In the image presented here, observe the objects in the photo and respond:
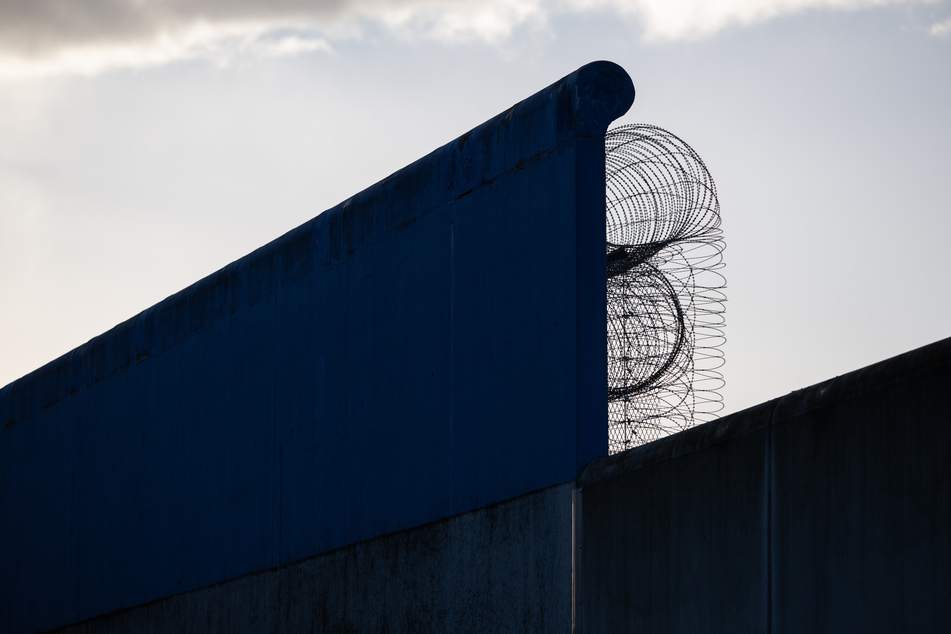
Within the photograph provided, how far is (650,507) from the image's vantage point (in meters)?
8.77

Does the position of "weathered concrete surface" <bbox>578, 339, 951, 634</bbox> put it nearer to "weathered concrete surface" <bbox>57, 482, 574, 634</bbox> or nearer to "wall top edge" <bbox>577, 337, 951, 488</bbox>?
"wall top edge" <bbox>577, 337, 951, 488</bbox>

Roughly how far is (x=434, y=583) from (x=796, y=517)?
174 inches

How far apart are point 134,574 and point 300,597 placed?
4.53 m

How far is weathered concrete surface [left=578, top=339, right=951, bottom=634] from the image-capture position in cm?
677

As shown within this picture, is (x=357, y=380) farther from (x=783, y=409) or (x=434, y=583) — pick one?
(x=783, y=409)

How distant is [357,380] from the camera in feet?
42.0

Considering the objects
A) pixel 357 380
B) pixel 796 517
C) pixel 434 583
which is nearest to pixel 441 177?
pixel 357 380

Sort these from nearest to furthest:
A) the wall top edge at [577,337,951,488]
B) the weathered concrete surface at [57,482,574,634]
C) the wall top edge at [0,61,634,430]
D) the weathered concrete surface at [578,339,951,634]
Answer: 1. the weathered concrete surface at [578,339,951,634]
2. the wall top edge at [577,337,951,488]
3. the weathered concrete surface at [57,482,574,634]
4. the wall top edge at [0,61,634,430]

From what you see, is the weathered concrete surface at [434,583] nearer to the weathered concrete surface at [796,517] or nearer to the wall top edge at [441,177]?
the weathered concrete surface at [796,517]

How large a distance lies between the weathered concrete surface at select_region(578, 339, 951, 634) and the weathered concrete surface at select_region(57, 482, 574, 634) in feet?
2.03

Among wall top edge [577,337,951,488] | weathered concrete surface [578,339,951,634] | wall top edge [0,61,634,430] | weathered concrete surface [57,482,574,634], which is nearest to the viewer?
weathered concrete surface [578,339,951,634]

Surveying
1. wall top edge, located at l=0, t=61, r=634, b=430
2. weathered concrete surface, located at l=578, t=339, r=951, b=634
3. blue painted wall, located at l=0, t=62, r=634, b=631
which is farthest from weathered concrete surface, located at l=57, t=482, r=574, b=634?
wall top edge, located at l=0, t=61, r=634, b=430

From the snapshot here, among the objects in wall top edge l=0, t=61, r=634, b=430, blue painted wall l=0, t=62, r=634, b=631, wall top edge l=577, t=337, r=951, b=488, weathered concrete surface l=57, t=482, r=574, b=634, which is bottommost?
weathered concrete surface l=57, t=482, r=574, b=634

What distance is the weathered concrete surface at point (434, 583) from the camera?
9.84 metres
